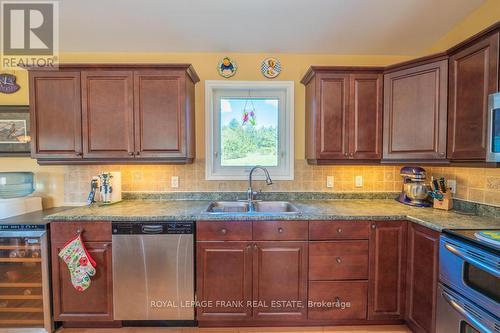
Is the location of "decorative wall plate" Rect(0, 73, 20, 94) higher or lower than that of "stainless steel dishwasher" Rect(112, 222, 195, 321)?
higher

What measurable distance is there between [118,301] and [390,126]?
9.13 feet

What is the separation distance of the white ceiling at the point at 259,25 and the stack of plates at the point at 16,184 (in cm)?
140

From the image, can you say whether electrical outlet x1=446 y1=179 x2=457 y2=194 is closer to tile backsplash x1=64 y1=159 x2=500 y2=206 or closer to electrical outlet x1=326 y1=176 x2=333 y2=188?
tile backsplash x1=64 y1=159 x2=500 y2=206

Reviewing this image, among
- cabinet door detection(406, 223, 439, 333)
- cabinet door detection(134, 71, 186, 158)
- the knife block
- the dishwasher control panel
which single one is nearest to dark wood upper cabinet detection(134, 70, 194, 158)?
cabinet door detection(134, 71, 186, 158)

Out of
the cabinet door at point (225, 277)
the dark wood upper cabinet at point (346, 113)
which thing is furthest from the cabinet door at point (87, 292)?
the dark wood upper cabinet at point (346, 113)

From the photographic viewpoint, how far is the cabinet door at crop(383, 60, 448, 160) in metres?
1.86

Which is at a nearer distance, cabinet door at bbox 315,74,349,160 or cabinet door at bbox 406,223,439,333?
cabinet door at bbox 406,223,439,333

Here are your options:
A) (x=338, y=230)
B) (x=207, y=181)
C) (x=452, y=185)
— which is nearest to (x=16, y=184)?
(x=207, y=181)

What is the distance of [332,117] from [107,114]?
6.83 ft

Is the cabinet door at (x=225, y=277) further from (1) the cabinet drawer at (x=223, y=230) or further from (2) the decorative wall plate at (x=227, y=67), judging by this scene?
(2) the decorative wall plate at (x=227, y=67)

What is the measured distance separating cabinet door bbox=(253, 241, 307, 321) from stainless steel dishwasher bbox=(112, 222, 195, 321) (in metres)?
0.54

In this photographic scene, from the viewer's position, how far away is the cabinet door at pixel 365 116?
7.03ft

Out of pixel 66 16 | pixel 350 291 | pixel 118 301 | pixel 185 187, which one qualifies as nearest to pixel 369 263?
pixel 350 291

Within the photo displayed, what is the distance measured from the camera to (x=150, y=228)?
1807 millimetres
